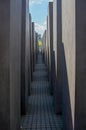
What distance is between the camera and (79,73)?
4551 mm

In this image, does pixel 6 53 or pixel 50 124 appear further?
pixel 50 124

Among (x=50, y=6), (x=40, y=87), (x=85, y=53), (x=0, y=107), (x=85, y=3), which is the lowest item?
(x=40, y=87)

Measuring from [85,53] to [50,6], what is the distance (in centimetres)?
815

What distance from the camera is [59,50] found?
8609 millimetres

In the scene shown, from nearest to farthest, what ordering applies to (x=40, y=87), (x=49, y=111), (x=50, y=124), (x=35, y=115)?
(x=50, y=124) < (x=35, y=115) < (x=49, y=111) < (x=40, y=87)

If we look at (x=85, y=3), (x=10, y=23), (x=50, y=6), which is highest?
(x=50, y=6)

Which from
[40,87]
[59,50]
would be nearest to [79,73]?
[59,50]

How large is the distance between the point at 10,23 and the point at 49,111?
5.12m

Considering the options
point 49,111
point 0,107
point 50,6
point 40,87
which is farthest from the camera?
point 40,87

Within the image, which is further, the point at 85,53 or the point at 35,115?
the point at 35,115

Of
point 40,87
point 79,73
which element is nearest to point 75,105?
point 79,73

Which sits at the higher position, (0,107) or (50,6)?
(50,6)

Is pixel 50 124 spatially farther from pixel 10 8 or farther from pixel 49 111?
pixel 10 8

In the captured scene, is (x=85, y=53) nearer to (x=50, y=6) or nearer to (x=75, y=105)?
(x=75, y=105)
